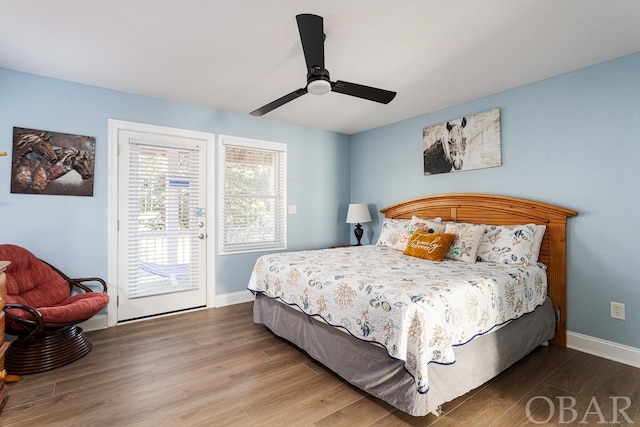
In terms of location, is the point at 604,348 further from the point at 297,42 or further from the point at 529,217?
the point at 297,42

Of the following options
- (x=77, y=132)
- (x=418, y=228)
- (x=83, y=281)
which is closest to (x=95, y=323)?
(x=83, y=281)

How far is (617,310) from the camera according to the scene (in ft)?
8.25

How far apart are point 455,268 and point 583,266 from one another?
3.79 ft

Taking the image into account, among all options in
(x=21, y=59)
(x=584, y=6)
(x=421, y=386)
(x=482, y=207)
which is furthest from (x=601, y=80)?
(x=21, y=59)

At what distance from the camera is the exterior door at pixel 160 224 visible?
332 cm

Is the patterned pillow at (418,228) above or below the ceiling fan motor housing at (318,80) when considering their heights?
below

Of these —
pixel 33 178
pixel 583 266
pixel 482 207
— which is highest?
pixel 33 178

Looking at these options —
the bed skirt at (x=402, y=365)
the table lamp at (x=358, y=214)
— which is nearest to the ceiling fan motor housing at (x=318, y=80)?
the bed skirt at (x=402, y=365)

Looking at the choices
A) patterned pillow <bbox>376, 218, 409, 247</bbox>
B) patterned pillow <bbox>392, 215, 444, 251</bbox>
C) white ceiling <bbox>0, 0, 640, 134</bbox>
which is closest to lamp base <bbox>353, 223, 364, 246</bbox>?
patterned pillow <bbox>376, 218, 409, 247</bbox>

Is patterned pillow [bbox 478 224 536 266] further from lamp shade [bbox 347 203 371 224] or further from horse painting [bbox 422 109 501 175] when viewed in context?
lamp shade [bbox 347 203 371 224]

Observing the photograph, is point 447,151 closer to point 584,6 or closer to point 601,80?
point 601,80

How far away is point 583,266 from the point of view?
2.69m

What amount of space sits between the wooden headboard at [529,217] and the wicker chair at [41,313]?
3546 millimetres

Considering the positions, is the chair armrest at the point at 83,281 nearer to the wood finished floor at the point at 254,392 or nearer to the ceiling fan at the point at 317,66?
the wood finished floor at the point at 254,392
